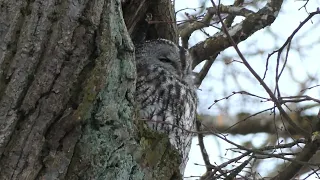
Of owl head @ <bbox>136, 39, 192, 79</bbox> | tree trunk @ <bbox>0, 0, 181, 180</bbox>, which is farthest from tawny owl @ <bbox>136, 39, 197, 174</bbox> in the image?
tree trunk @ <bbox>0, 0, 181, 180</bbox>

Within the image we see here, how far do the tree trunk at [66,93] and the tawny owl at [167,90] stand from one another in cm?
81

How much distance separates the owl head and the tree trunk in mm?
1507

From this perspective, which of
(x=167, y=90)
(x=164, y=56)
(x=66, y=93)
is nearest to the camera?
(x=66, y=93)

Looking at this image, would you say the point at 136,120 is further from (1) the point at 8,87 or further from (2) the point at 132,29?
(2) the point at 132,29

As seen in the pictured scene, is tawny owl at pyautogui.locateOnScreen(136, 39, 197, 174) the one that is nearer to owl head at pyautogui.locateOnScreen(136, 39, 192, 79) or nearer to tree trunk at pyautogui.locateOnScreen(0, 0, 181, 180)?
owl head at pyautogui.locateOnScreen(136, 39, 192, 79)

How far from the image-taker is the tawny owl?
3307 mm

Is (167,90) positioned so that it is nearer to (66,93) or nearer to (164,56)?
(164,56)

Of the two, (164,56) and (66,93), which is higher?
(164,56)

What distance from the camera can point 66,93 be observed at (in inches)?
81.3

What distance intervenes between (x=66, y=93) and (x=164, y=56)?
1.86 meters

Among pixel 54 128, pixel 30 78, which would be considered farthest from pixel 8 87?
pixel 54 128

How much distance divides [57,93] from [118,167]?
0.38 meters

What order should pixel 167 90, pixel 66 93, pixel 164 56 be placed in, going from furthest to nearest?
pixel 164 56 < pixel 167 90 < pixel 66 93

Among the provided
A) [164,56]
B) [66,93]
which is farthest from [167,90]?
[66,93]
